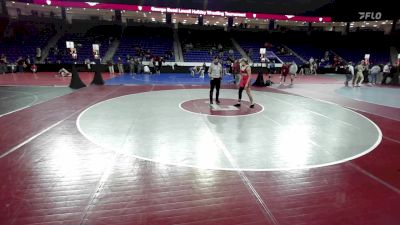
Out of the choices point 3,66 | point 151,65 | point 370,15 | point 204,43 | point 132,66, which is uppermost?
point 370,15

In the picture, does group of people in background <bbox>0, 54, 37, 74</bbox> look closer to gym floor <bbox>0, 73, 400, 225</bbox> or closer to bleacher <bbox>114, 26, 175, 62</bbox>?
bleacher <bbox>114, 26, 175, 62</bbox>

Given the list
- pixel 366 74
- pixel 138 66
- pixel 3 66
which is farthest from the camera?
pixel 138 66

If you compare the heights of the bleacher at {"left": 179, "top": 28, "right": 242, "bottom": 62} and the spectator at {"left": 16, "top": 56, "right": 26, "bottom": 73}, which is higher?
the bleacher at {"left": 179, "top": 28, "right": 242, "bottom": 62}

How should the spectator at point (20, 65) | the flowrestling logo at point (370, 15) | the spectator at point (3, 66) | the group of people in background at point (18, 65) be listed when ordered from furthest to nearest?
the flowrestling logo at point (370, 15), the spectator at point (20, 65), the group of people in background at point (18, 65), the spectator at point (3, 66)

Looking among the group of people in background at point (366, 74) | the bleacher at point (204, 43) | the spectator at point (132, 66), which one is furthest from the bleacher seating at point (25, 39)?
the group of people in background at point (366, 74)


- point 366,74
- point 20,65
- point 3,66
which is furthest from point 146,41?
point 366,74

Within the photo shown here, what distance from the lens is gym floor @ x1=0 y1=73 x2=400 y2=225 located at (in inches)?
149

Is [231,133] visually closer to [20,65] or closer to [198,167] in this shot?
[198,167]

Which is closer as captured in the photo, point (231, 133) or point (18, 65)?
point (231, 133)

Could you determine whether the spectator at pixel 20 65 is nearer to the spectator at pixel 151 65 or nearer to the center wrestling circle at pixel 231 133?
the spectator at pixel 151 65

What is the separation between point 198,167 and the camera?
5234mm

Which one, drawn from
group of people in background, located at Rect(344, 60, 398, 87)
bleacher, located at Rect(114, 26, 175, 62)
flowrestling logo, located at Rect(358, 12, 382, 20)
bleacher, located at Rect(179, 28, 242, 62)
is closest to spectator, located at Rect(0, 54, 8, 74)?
bleacher, located at Rect(114, 26, 175, 62)

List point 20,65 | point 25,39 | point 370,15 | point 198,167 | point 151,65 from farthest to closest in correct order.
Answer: point 370,15 < point 25,39 < point 151,65 < point 20,65 < point 198,167

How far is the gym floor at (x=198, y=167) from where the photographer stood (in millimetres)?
3781
